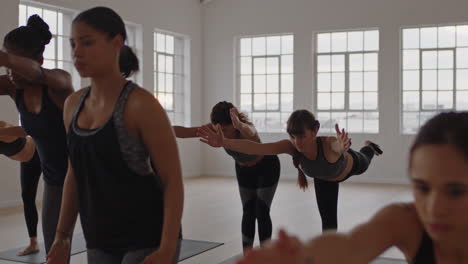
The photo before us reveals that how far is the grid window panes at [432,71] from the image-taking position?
9.28 meters

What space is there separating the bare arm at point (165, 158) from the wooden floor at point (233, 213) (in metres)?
2.34

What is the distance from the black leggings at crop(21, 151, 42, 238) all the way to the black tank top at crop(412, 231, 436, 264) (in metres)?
3.48

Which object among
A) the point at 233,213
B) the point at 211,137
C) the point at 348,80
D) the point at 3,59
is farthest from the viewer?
the point at 348,80

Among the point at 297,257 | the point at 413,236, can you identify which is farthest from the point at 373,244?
the point at 297,257

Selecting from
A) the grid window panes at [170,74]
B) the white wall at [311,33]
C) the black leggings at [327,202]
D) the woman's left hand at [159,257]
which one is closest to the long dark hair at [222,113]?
the black leggings at [327,202]

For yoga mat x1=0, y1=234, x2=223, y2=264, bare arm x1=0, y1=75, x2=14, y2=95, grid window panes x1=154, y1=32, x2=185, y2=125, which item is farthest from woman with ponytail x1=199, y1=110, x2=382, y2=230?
grid window panes x1=154, y1=32, x2=185, y2=125

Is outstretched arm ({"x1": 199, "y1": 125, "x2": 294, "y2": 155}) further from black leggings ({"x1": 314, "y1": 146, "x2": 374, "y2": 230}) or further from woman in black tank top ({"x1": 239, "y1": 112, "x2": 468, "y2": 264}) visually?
woman in black tank top ({"x1": 239, "y1": 112, "x2": 468, "y2": 264})

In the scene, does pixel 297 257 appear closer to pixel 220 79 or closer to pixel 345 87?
pixel 345 87

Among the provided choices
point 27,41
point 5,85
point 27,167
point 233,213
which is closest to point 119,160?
point 27,41

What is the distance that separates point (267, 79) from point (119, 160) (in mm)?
9267

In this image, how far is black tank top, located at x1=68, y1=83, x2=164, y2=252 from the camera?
147 centimetres

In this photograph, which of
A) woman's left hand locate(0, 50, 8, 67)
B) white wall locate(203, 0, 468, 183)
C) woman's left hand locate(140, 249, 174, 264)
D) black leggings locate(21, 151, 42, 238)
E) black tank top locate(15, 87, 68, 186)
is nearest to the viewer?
woman's left hand locate(140, 249, 174, 264)

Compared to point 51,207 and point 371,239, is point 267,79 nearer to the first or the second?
point 51,207

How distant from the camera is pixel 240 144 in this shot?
3.30 metres
